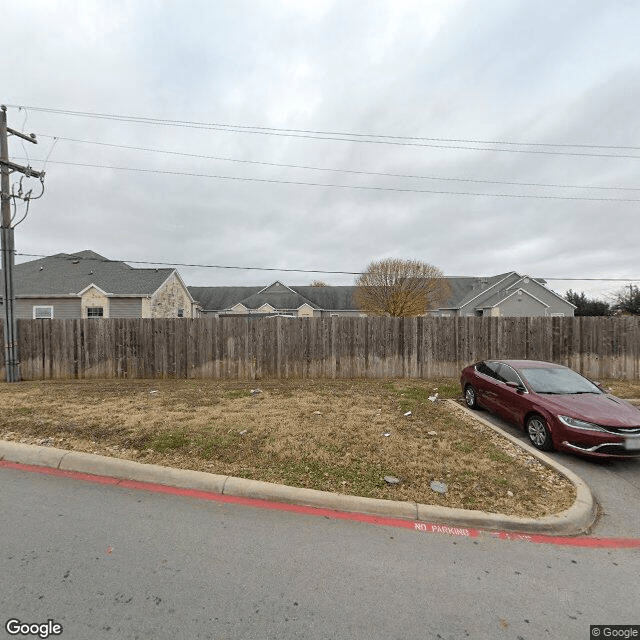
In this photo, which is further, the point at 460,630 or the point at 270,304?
the point at 270,304

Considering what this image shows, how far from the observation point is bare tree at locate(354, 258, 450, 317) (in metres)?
28.0

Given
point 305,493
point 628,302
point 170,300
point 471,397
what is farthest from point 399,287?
point 628,302

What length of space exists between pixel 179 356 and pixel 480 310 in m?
30.1

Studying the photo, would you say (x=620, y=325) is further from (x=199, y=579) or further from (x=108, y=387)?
(x=108, y=387)

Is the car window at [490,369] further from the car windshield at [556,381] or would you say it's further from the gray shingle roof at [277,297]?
the gray shingle roof at [277,297]

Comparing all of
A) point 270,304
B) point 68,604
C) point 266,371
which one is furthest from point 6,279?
point 270,304

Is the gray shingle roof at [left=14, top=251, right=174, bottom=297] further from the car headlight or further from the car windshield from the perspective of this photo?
the car headlight

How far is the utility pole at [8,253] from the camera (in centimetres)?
1059

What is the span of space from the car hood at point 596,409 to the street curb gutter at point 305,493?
92 centimetres

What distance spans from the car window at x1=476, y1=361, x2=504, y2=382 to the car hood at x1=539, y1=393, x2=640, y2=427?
4.39 feet

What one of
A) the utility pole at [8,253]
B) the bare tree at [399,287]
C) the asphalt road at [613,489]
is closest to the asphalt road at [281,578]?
the asphalt road at [613,489]

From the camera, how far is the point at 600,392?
6.12 metres

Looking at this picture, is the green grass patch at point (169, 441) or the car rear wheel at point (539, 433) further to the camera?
the car rear wheel at point (539, 433)

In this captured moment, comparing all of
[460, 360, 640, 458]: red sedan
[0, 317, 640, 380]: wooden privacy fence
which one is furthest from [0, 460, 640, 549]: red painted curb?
[0, 317, 640, 380]: wooden privacy fence
